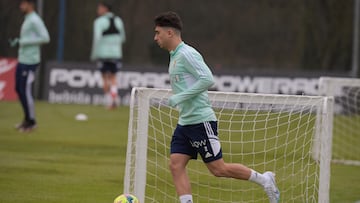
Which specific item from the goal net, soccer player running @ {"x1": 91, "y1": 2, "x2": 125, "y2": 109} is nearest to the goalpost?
the goal net

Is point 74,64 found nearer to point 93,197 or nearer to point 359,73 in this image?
point 359,73

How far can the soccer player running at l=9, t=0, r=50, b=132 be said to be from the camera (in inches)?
594

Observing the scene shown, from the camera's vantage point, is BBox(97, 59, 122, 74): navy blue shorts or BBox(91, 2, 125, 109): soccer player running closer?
BBox(91, 2, 125, 109): soccer player running

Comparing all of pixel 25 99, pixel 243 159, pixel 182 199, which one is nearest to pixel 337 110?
pixel 25 99

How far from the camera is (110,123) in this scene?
Result: 17.4 m

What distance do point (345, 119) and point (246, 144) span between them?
7110 millimetres

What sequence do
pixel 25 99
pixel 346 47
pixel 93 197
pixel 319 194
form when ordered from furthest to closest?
pixel 346 47, pixel 25 99, pixel 93 197, pixel 319 194

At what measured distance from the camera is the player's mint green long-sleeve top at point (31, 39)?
49.7 ft

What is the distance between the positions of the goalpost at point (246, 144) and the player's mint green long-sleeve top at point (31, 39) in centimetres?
496

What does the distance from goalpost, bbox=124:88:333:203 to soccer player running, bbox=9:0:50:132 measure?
477 cm

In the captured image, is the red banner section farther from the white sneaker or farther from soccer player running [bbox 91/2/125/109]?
the white sneaker

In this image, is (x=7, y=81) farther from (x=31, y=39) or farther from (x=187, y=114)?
(x=187, y=114)

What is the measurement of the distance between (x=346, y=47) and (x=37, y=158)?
1293 cm

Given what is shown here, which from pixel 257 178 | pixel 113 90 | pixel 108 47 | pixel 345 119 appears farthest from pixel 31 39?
pixel 257 178
